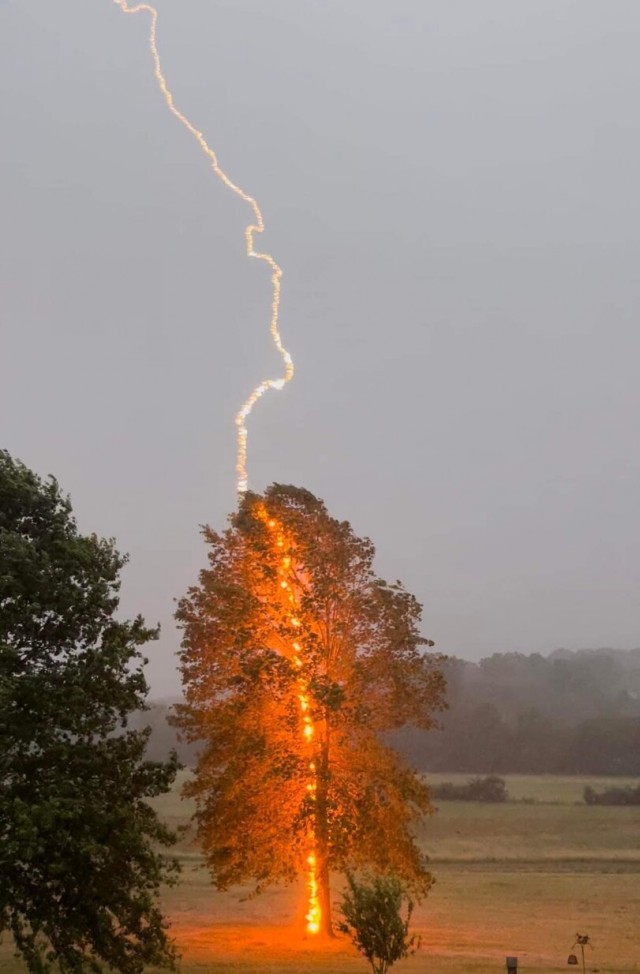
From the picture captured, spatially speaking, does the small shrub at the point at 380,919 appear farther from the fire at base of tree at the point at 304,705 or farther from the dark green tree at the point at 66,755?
the fire at base of tree at the point at 304,705

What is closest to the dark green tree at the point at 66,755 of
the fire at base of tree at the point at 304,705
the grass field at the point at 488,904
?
the grass field at the point at 488,904

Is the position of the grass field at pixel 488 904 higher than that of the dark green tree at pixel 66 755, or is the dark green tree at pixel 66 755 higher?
the dark green tree at pixel 66 755

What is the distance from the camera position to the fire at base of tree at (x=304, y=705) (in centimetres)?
2411

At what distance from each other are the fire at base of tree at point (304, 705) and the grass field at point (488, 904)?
2.42 meters

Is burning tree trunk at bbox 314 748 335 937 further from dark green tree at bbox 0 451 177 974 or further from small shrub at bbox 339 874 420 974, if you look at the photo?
small shrub at bbox 339 874 420 974

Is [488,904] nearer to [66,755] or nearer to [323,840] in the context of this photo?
[323,840]

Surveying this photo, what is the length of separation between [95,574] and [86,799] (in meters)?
4.22

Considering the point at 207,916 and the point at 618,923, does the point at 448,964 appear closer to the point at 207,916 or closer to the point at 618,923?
the point at 618,923

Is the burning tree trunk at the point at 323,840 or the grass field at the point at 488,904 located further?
the burning tree trunk at the point at 323,840

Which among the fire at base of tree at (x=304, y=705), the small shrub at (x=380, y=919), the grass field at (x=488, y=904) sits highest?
the fire at base of tree at (x=304, y=705)

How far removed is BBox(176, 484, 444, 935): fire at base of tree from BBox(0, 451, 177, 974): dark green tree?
6.42m

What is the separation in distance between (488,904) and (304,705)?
1387 cm

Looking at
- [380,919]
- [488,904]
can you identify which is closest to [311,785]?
[380,919]

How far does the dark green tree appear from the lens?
15.8m
